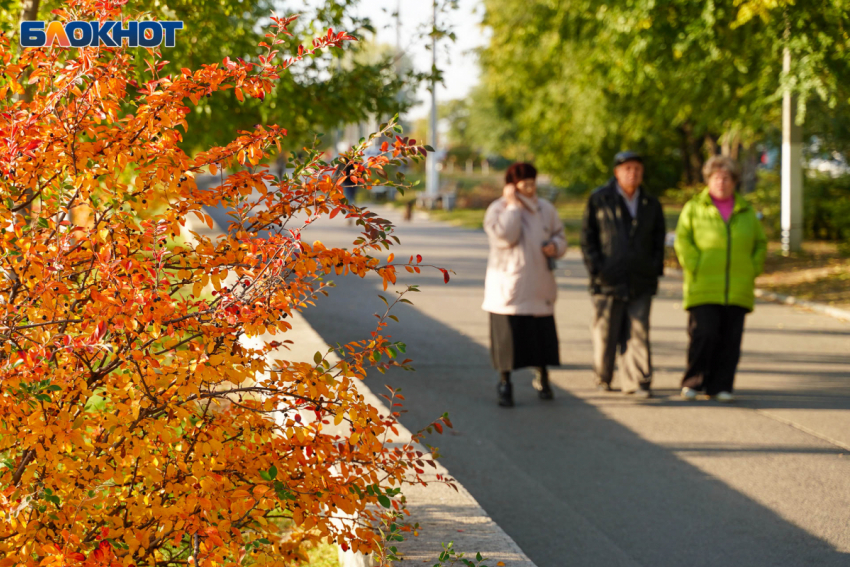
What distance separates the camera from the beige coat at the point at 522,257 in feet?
22.0

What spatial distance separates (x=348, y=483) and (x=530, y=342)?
4009 mm

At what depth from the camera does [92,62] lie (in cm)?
262

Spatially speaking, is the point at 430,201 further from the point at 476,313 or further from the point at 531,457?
the point at 531,457

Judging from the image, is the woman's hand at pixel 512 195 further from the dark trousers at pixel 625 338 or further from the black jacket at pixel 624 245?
the dark trousers at pixel 625 338

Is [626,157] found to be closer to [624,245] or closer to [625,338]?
[624,245]

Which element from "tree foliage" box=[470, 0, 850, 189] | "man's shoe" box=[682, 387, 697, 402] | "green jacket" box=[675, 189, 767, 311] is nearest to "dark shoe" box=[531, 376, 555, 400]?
"man's shoe" box=[682, 387, 697, 402]

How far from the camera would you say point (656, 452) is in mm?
5723

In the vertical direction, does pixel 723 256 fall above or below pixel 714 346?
above

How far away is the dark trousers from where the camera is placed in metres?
6.93

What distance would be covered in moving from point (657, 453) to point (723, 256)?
189 centimetres

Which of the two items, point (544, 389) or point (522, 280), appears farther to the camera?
point (544, 389)

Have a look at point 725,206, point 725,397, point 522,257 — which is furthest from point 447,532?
point 725,206

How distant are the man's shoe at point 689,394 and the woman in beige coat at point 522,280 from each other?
3.55 ft

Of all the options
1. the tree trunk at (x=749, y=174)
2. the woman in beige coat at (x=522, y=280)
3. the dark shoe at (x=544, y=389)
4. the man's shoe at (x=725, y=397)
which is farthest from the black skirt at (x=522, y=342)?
the tree trunk at (x=749, y=174)
